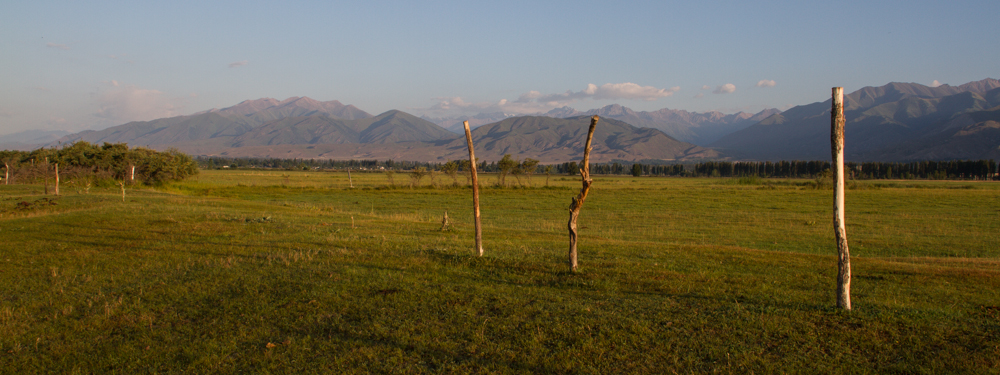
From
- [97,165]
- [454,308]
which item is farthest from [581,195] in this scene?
[97,165]

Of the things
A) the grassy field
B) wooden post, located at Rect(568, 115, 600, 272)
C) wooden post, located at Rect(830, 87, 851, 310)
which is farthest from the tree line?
wooden post, located at Rect(830, 87, 851, 310)

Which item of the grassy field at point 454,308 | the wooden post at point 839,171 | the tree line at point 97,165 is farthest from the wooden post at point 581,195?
the tree line at point 97,165

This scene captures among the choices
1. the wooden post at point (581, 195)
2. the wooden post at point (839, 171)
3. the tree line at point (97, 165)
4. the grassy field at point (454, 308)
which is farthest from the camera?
the tree line at point (97, 165)

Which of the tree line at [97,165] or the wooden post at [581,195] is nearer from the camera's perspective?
the wooden post at [581,195]

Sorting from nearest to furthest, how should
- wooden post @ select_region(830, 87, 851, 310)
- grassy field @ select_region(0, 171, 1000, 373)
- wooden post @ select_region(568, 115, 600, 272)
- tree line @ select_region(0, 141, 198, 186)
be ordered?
1. grassy field @ select_region(0, 171, 1000, 373)
2. wooden post @ select_region(830, 87, 851, 310)
3. wooden post @ select_region(568, 115, 600, 272)
4. tree line @ select_region(0, 141, 198, 186)

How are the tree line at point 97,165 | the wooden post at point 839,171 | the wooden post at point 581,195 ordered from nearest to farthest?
the wooden post at point 839,171 → the wooden post at point 581,195 → the tree line at point 97,165

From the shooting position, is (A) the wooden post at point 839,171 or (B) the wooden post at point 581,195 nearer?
(A) the wooden post at point 839,171

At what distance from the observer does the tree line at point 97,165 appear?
47.8 metres

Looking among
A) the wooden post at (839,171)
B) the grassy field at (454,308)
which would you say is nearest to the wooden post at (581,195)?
the grassy field at (454,308)

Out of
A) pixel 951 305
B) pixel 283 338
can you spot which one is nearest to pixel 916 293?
pixel 951 305

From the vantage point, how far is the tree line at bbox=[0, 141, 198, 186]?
47781 mm

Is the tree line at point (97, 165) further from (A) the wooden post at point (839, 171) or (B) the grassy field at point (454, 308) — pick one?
(A) the wooden post at point (839, 171)

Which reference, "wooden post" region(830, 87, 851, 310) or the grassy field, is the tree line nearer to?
the grassy field

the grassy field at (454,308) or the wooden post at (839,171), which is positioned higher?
the wooden post at (839,171)
